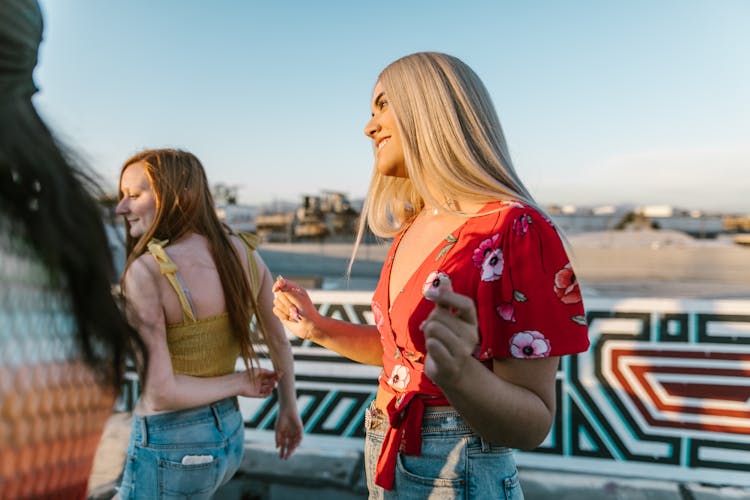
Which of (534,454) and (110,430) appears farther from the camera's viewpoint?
(110,430)

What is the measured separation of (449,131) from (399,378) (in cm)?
70

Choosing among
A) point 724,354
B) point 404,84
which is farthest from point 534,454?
point 404,84

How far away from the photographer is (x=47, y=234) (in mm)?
530

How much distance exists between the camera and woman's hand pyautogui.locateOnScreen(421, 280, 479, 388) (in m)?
0.85

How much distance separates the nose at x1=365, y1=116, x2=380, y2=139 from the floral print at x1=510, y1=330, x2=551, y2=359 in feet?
2.57

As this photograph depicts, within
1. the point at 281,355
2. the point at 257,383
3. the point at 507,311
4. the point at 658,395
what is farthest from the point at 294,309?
the point at 658,395

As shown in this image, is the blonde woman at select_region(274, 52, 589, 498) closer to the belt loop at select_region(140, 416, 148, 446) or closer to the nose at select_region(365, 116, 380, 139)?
the nose at select_region(365, 116, 380, 139)

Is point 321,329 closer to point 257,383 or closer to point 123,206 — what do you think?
point 257,383

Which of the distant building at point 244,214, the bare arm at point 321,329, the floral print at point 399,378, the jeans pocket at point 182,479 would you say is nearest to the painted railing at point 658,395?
the bare arm at point 321,329

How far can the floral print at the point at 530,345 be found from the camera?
1086 mm

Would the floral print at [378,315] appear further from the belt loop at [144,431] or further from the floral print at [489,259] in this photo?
the belt loop at [144,431]

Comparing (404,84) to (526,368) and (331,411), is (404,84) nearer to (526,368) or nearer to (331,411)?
(526,368)

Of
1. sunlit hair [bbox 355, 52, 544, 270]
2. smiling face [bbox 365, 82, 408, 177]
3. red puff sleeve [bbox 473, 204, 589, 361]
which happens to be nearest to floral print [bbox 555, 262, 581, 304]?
red puff sleeve [bbox 473, 204, 589, 361]

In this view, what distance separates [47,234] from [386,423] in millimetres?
1056
